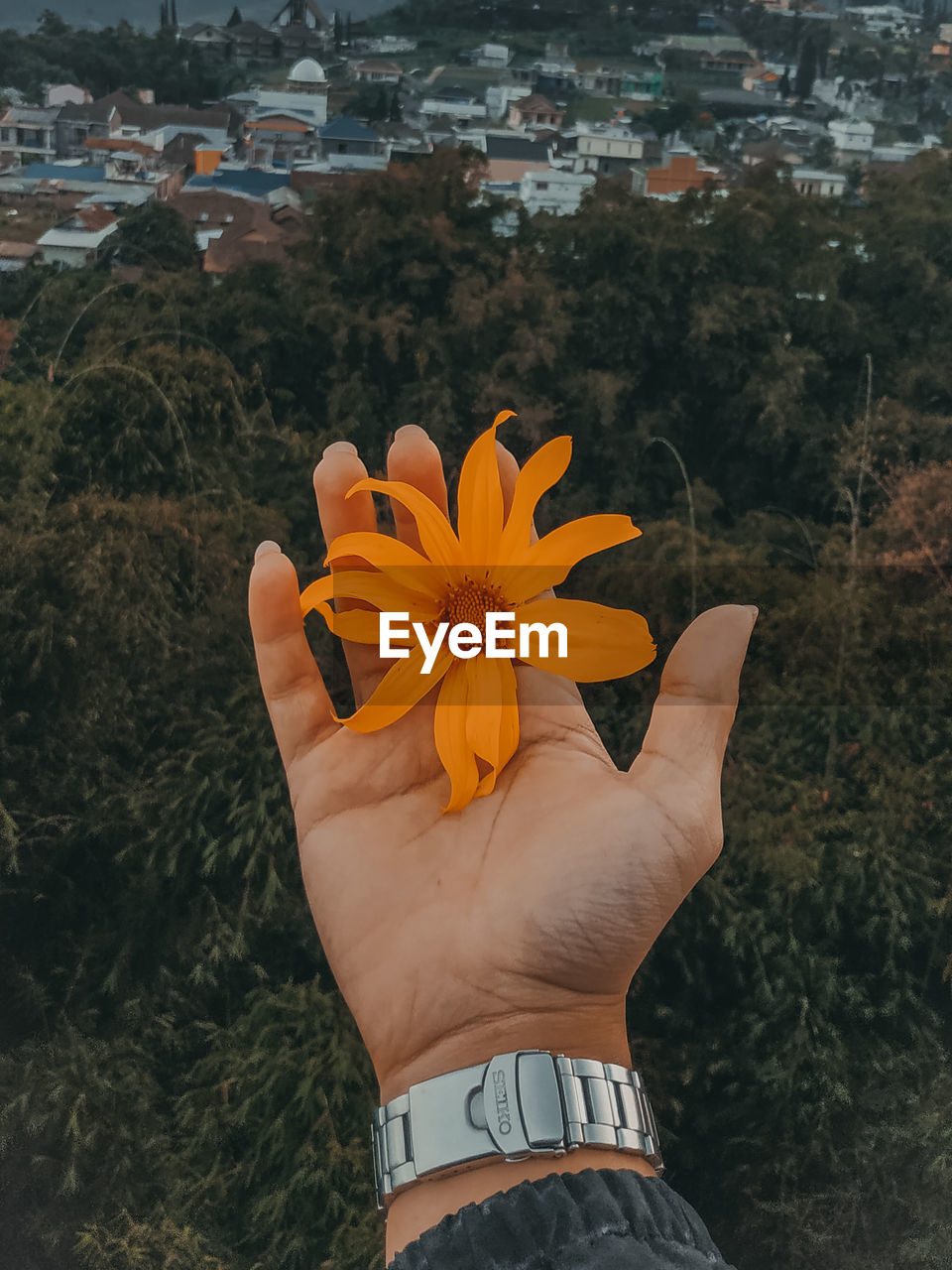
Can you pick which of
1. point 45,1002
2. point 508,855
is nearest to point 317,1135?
point 45,1002

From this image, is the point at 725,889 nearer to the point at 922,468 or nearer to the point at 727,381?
the point at 922,468

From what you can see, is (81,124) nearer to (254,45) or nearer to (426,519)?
(254,45)

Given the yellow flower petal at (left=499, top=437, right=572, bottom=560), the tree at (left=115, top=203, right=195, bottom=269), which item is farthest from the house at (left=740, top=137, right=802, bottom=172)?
the yellow flower petal at (left=499, top=437, right=572, bottom=560)

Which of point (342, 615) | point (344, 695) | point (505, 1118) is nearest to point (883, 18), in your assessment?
point (344, 695)

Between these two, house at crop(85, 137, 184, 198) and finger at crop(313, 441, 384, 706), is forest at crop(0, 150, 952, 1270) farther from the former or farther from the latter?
finger at crop(313, 441, 384, 706)

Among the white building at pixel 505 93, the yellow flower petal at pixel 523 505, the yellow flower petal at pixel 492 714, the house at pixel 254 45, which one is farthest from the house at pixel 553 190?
the yellow flower petal at pixel 492 714
